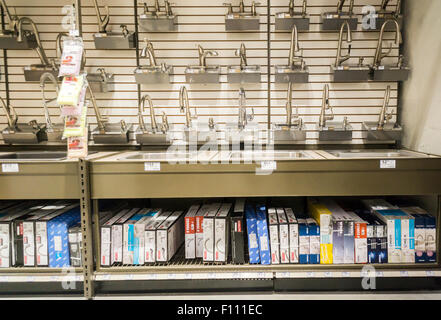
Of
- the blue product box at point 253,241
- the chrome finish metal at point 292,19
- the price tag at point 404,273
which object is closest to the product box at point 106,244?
the blue product box at point 253,241

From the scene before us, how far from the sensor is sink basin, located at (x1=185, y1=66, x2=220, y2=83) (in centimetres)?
A: 254

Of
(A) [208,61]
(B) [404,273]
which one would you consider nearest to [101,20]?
(A) [208,61]

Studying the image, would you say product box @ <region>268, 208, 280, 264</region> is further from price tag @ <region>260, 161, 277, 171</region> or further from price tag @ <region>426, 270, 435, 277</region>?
price tag @ <region>426, 270, 435, 277</region>

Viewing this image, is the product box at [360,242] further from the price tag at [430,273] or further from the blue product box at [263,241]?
the blue product box at [263,241]

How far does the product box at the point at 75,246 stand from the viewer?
2100mm

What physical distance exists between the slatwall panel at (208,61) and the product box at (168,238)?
876 millimetres

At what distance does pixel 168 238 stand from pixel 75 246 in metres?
0.60

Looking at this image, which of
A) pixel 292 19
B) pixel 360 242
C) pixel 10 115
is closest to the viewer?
pixel 360 242

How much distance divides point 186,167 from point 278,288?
98 cm

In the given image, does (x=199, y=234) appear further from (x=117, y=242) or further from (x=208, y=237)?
(x=117, y=242)

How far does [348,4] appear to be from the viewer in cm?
262

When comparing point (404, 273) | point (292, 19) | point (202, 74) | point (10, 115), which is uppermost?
point (292, 19)

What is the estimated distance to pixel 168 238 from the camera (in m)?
2.13

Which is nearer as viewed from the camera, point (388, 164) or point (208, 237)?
point (388, 164)
